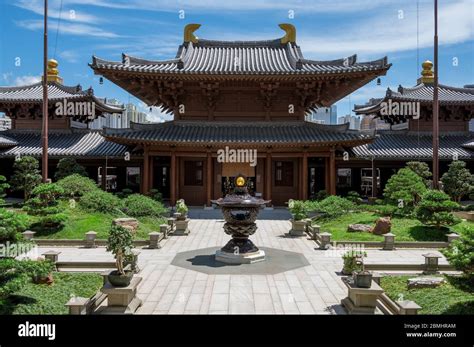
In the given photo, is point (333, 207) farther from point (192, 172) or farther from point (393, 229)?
point (192, 172)

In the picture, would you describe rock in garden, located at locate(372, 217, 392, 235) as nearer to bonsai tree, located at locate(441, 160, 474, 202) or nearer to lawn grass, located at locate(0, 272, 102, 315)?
bonsai tree, located at locate(441, 160, 474, 202)

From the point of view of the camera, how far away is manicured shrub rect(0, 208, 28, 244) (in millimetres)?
9062

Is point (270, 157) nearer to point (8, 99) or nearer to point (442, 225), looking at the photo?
point (442, 225)

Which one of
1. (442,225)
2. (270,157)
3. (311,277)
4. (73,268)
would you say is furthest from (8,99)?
(442,225)

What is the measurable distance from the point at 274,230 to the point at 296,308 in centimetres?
1308

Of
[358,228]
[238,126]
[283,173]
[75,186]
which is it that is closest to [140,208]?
[75,186]

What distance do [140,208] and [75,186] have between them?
15.2 ft

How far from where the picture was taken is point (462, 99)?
3447 cm

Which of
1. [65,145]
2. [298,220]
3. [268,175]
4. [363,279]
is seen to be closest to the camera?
[363,279]

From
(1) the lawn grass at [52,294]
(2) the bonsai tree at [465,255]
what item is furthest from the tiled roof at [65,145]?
(2) the bonsai tree at [465,255]

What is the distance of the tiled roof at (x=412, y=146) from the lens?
3244 centimetres

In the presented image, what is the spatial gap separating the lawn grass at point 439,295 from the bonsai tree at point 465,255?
318mm

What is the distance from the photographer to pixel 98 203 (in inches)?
963

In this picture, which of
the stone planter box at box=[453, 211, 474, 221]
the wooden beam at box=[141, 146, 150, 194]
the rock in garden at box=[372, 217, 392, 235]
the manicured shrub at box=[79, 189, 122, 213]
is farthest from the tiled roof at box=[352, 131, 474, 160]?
the manicured shrub at box=[79, 189, 122, 213]
